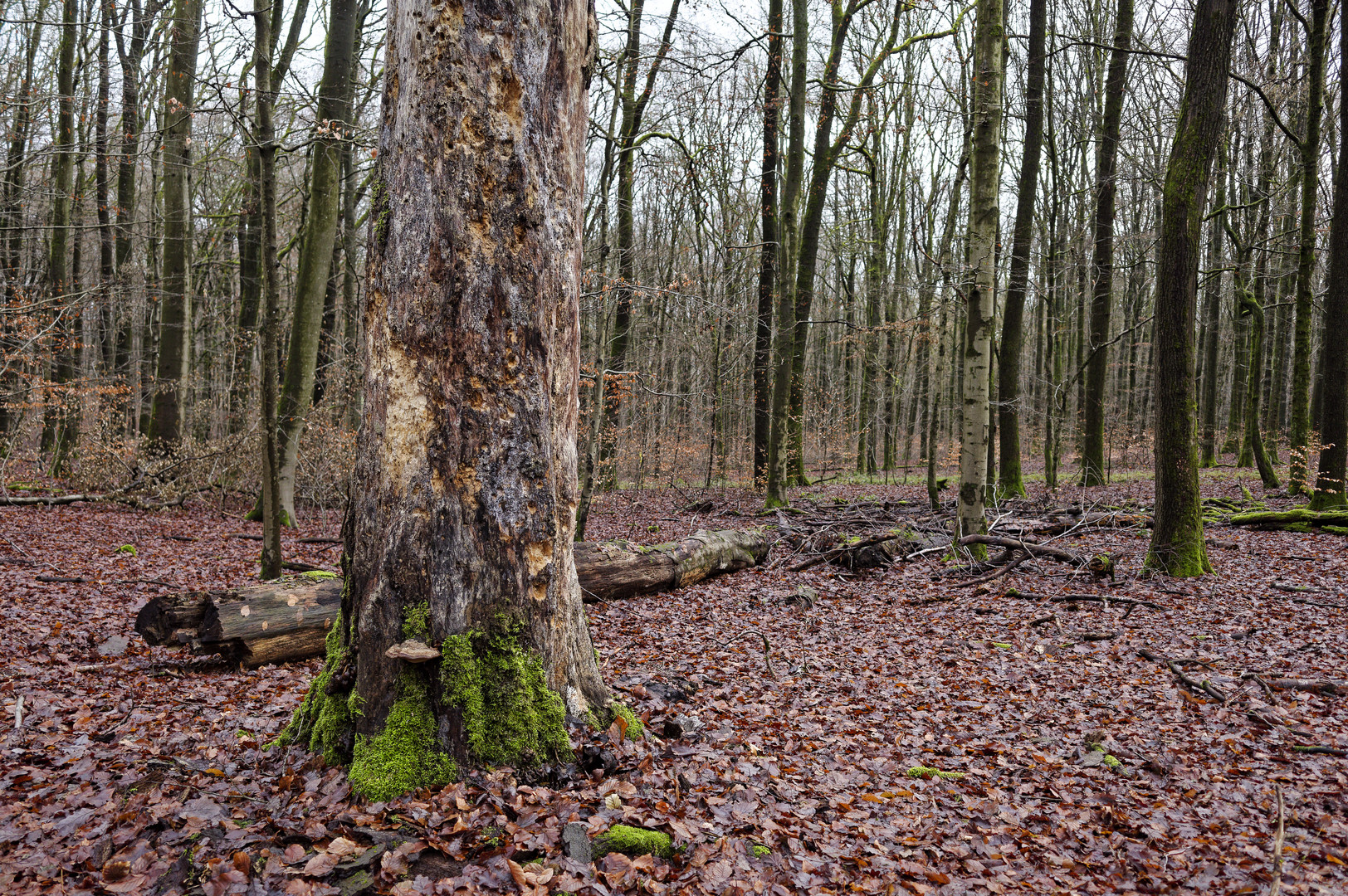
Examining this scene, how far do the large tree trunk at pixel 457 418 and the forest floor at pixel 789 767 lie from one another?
32cm

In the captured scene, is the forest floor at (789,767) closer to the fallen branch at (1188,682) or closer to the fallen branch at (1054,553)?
the fallen branch at (1188,682)

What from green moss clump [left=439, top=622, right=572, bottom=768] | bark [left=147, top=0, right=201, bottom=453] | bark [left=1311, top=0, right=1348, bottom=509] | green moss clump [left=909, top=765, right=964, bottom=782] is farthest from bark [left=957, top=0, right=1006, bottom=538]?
bark [left=147, top=0, right=201, bottom=453]

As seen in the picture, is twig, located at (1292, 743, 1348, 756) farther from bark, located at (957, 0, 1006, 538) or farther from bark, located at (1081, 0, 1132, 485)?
bark, located at (1081, 0, 1132, 485)

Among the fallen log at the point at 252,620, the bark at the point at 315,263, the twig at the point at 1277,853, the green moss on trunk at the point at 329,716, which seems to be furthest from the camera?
the bark at the point at 315,263

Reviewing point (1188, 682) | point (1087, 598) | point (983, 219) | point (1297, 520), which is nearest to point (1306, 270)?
point (1297, 520)

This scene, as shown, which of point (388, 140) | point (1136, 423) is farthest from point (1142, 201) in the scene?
point (388, 140)

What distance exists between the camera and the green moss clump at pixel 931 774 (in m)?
3.68

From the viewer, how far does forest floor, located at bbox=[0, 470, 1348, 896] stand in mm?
2594

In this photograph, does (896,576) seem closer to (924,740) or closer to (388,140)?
(924,740)

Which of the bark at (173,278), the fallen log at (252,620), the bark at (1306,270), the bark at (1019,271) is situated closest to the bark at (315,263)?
the bark at (173,278)

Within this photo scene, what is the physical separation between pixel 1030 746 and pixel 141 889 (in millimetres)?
4183

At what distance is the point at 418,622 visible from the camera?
3051mm

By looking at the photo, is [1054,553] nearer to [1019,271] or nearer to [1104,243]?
[1019,271]

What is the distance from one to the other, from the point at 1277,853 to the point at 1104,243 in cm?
1403
